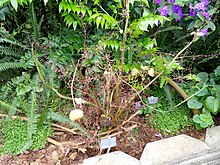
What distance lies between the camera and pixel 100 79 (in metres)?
1.84

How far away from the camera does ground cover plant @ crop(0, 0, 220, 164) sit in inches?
65.7

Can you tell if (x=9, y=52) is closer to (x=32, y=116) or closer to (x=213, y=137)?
(x=32, y=116)

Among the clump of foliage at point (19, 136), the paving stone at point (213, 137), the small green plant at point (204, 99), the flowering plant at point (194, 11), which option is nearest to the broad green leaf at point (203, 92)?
the small green plant at point (204, 99)

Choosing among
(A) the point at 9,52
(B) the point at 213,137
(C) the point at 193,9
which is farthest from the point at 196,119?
(A) the point at 9,52

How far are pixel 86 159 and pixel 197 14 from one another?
1.03 m

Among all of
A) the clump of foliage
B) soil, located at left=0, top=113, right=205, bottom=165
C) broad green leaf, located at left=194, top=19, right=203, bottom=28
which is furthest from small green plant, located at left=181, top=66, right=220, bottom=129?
the clump of foliage

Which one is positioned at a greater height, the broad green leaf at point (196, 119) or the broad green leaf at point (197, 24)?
the broad green leaf at point (197, 24)

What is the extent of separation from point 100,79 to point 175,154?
606 mm

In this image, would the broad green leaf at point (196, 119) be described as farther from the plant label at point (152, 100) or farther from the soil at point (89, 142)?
the plant label at point (152, 100)

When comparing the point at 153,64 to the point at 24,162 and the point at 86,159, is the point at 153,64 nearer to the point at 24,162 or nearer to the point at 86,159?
the point at 86,159

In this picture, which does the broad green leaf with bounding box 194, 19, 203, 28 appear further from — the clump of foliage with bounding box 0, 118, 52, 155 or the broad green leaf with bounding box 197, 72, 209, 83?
the clump of foliage with bounding box 0, 118, 52, 155

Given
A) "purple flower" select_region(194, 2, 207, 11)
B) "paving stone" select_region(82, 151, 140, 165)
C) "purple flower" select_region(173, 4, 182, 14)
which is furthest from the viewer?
"purple flower" select_region(173, 4, 182, 14)

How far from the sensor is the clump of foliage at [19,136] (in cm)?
166

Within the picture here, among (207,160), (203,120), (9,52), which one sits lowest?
(207,160)
